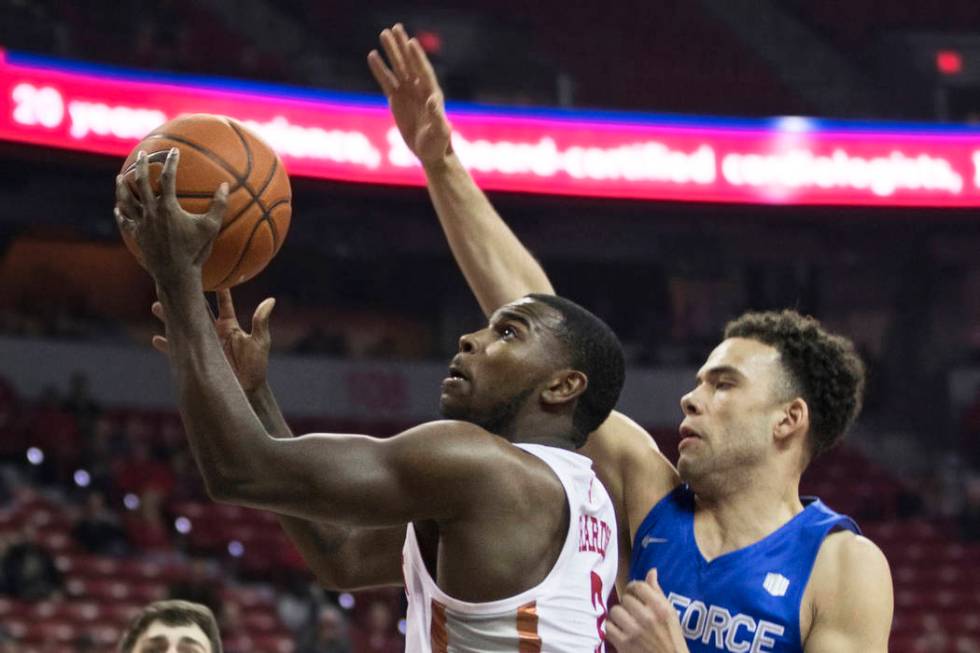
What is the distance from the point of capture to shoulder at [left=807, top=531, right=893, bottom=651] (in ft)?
9.57

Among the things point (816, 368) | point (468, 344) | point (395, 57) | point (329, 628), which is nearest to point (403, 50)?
point (395, 57)

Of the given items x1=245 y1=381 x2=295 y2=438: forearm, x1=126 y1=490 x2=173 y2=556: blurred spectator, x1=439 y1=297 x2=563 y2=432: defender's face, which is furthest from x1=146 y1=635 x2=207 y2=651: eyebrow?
x1=126 y1=490 x2=173 y2=556: blurred spectator

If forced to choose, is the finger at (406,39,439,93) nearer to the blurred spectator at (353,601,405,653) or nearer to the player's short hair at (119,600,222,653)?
the player's short hair at (119,600,222,653)

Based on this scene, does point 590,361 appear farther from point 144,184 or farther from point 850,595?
point 144,184

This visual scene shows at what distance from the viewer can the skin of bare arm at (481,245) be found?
3.33 metres

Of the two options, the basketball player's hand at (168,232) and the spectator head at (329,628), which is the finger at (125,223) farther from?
the spectator head at (329,628)

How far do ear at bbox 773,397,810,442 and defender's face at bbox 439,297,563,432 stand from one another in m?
0.65

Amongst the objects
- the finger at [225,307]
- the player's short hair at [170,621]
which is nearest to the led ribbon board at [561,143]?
the player's short hair at [170,621]

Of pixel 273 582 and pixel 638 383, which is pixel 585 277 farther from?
pixel 273 582

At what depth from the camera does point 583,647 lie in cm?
261

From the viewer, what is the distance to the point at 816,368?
10.6 feet

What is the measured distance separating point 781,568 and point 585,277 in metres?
13.8

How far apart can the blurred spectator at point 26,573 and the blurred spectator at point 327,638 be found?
166 cm

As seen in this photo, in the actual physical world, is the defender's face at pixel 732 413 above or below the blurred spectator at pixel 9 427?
below
